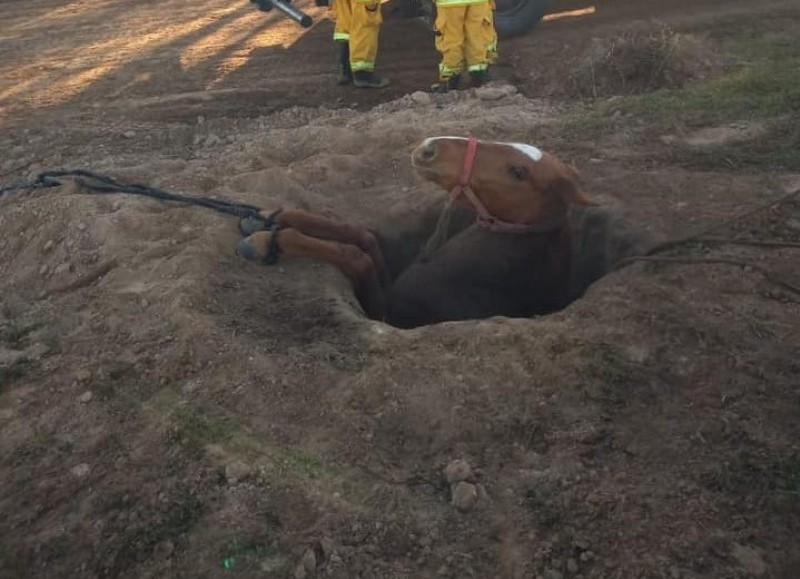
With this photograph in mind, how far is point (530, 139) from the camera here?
6.51 m

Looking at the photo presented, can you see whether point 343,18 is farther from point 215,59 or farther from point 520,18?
point 520,18


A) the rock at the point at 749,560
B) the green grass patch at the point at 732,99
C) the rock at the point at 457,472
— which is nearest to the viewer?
the rock at the point at 749,560

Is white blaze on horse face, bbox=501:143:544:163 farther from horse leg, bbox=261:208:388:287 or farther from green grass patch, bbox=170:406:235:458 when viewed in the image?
green grass patch, bbox=170:406:235:458

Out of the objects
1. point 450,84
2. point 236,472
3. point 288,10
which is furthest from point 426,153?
point 288,10

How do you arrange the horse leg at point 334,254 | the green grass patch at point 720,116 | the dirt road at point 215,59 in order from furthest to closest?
the dirt road at point 215,59 → the green grass patch at point 720,116 → the horse leg at point 334,254

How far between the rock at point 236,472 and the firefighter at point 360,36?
21.3 feet

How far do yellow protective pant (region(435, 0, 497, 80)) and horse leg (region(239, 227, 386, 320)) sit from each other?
4.06 m

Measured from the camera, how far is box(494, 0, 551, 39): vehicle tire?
34.0 ft

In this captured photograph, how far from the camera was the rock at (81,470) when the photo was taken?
3.40 m

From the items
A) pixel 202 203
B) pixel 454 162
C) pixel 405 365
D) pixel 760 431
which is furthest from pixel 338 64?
pixel 760 431

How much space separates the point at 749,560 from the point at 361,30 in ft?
24.1

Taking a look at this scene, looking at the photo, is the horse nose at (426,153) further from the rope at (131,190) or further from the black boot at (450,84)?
the black boot at (450,84)

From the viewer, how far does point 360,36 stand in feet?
29.6

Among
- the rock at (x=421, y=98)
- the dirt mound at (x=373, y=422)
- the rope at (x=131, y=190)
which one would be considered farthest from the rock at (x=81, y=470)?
the rock at (x=421, y=98)
